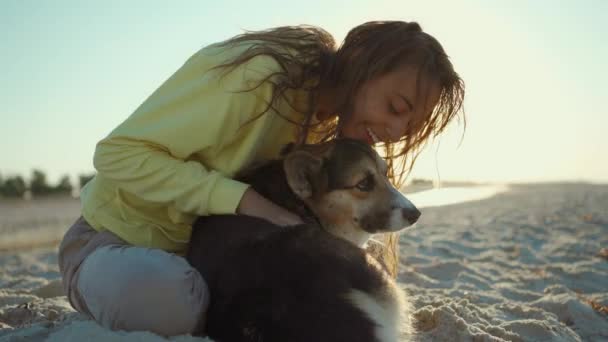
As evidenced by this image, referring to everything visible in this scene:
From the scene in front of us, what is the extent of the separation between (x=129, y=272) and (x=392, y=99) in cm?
200

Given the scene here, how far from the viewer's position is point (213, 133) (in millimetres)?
3570

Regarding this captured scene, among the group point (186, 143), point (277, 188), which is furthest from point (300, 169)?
point (186, 143)

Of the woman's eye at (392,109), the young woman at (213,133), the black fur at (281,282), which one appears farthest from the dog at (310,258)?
the woman's eye at (392,109)

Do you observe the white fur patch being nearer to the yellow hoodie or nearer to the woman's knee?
the woman's knee

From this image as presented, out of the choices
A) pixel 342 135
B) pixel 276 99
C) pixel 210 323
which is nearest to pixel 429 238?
pixel 342 135

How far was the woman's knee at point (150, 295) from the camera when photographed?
3078 mm

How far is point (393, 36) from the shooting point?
385 cm

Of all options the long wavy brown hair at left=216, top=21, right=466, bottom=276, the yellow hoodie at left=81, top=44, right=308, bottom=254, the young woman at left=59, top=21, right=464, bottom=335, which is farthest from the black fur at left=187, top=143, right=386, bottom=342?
the long wavy brown hair at left=216, top=21, right=466, bottom=276

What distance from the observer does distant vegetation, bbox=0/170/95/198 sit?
2481 centimetres

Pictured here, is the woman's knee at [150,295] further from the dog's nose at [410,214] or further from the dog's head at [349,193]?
the dog's nose at [410,214]

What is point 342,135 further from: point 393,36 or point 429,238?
point 429,238

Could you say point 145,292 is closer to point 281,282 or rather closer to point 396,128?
point 281,282

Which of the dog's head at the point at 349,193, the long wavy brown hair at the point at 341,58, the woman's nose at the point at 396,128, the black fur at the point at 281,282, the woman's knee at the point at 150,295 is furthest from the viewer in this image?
the woman's nose at the point at 396,128

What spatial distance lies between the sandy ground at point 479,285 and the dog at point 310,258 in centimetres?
52
